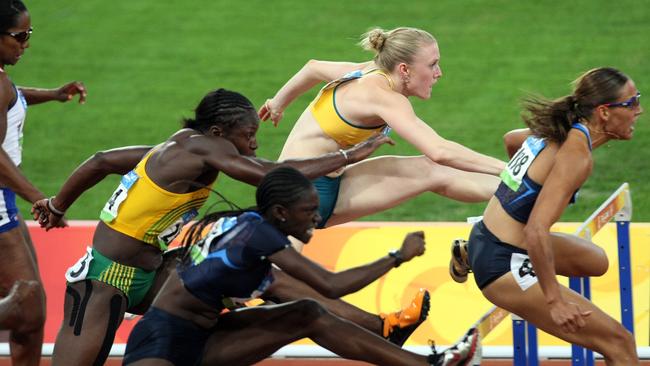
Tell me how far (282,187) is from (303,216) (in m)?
0.16

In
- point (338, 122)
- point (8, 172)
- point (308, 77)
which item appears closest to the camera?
point (8, 172)

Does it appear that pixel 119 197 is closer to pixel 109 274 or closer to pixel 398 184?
pixel 109 274

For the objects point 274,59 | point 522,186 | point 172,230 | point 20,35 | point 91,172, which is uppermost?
point 274,59

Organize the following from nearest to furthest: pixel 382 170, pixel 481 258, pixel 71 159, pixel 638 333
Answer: pixel 481 258
pixel 382 170
pixel 638 333
pixel 71 159

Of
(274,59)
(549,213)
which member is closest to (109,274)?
(549,213)

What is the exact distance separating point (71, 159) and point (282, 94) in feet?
19.6

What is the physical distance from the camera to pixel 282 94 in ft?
26.2

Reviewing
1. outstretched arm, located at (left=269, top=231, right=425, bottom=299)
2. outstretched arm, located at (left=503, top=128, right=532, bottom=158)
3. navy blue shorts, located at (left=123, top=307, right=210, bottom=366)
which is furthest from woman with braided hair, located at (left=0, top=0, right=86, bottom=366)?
outstretched arm, located at (left=503, top=128, right=532, bottom=158)

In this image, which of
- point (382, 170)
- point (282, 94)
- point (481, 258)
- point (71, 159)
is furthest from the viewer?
point (71, 159)

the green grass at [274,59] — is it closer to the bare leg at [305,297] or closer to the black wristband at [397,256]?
the bare leg at [305,297]

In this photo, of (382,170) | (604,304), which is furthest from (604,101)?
(604,304)

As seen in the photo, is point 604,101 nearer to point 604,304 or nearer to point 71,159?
point 604,304

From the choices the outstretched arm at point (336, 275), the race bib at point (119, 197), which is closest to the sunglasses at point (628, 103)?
the outstretched arm at point (336, 275)

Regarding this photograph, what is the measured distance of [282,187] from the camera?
5.82 m
